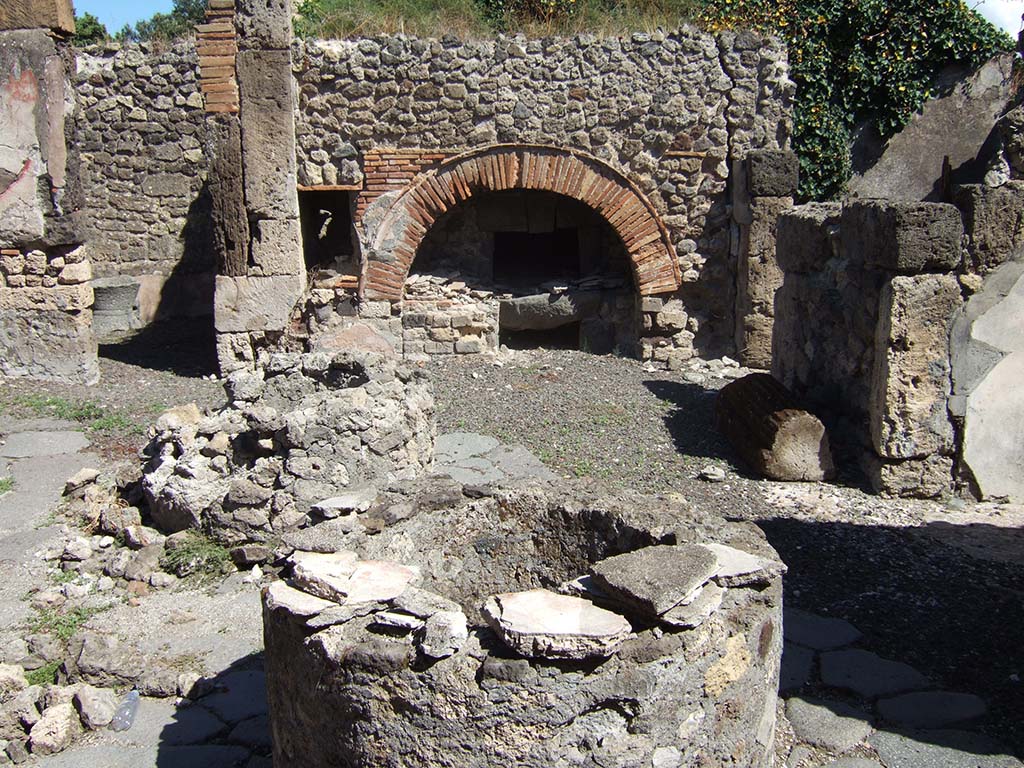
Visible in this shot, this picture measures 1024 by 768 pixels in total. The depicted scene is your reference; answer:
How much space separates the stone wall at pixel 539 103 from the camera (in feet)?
28.3

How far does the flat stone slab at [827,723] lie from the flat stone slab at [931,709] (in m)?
0.11

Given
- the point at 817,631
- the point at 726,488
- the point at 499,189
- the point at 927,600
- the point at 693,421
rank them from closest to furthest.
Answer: the point at 817,631 < the point at 927,600 < the point at 726,488 < the point at 693,421 < the point at 499,189

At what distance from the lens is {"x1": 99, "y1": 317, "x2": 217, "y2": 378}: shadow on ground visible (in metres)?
9.39

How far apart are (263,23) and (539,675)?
24.4 feet

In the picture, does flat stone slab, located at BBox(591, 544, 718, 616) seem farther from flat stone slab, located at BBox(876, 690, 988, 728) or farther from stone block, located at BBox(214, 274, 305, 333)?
stone block, located at BBox(214, 274, 305, 333)

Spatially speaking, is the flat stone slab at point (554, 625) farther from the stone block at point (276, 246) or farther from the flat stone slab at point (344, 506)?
the stone block at point (276, 246)

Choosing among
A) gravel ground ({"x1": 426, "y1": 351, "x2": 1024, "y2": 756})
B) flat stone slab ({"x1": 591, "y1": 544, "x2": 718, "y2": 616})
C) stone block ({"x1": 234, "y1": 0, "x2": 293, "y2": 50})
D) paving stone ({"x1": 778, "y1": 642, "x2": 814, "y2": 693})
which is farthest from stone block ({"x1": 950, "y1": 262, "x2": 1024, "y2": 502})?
stone block ({"x1": 234, "y1": 0, "x2": 293, "y2": 50})

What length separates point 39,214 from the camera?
8234mm

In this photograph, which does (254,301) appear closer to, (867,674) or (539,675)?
(867,674)

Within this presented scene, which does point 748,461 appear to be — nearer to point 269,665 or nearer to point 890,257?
point 890,257

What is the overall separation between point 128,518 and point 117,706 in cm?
175

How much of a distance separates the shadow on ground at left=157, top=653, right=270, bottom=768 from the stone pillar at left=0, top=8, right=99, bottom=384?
5.52m

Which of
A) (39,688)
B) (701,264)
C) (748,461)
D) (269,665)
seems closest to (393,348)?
(701,264)

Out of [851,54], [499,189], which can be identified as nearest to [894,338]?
[499,189]
